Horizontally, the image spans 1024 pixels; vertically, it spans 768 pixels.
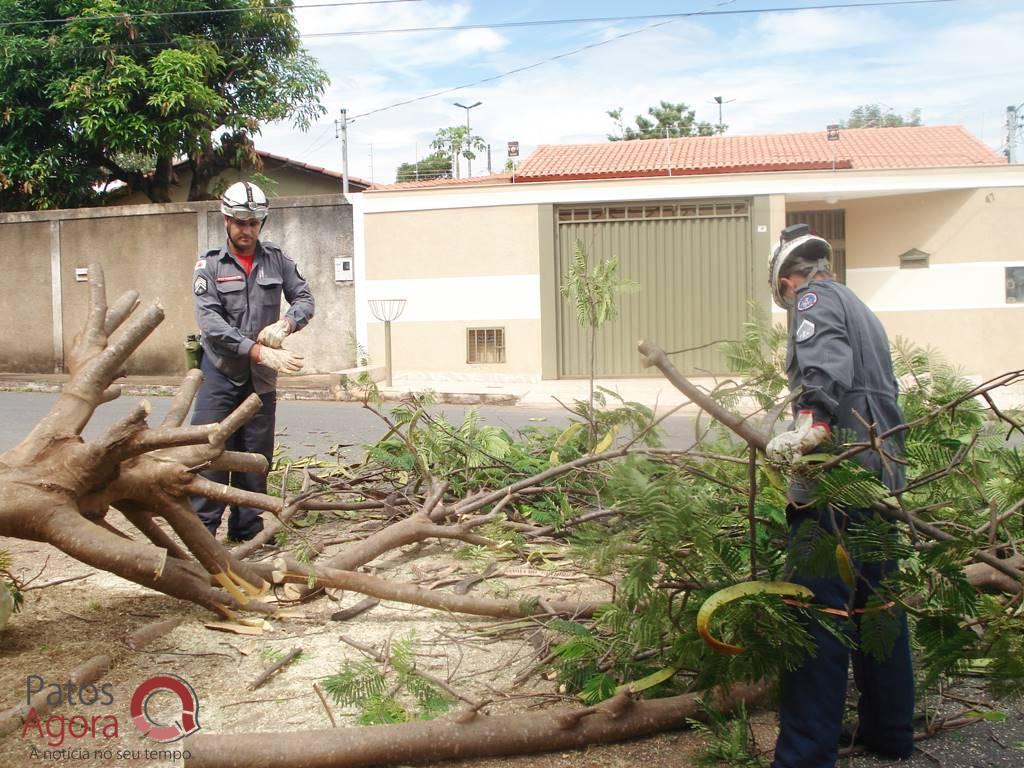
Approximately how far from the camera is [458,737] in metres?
2.82

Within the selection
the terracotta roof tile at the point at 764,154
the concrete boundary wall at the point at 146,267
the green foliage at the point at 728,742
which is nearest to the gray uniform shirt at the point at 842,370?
the green foliage at the point at 728,742

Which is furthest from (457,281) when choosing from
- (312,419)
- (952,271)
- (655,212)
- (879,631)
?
(879,631)

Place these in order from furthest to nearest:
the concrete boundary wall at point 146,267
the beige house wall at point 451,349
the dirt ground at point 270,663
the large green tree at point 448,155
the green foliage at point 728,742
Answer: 1. the large green tree at point 448,155
2. the concrete boundary wall at point 146,267
3. the beige house wall at point 451,349
4. the dirt ground at point 270,663
5. the green foliage at point 728,742

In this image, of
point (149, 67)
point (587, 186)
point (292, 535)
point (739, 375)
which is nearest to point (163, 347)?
point (149, 67)

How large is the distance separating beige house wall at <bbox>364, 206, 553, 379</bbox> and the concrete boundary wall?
676 mm

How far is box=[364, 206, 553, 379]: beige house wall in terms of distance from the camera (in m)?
15.1

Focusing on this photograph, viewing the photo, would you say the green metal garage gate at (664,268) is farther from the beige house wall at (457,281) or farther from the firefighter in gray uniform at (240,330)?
the firefighter in gray uniform at (240,330)

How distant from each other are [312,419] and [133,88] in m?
10.0

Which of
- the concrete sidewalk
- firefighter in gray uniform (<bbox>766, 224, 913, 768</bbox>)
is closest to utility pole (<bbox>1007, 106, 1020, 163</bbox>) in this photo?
the concrete sidewalk

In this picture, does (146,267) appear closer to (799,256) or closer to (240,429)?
(240,429)

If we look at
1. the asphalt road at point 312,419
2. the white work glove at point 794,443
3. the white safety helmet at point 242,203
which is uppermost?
the white safety helmet at point 242,203

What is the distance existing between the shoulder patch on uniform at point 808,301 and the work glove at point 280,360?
269 cm

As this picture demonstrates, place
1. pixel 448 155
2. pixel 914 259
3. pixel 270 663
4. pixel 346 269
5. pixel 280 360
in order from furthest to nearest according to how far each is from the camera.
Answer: pixel 448 155 → pixel 914 259 → pixel 346 269 → pixel 280 360 → pixel 270 663

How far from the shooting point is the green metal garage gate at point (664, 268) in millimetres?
15188
